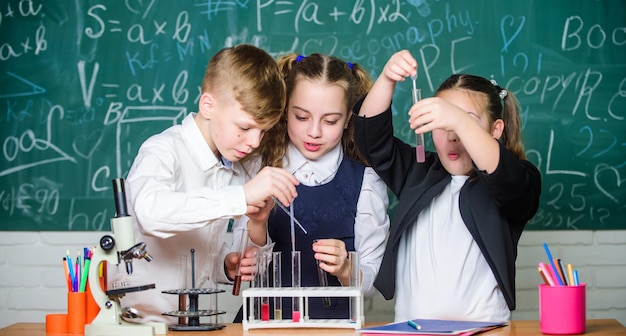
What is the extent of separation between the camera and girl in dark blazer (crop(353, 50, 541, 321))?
73.6 inches

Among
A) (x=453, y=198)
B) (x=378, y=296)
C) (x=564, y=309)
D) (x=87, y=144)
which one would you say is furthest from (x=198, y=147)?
(x=378, y=296)

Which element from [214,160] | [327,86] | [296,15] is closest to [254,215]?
[214,160]

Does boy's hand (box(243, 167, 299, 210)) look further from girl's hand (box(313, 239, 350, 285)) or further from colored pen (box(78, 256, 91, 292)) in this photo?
colored pen (box(78, 256, 91, 292))

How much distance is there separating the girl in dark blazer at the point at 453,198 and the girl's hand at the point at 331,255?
7.6 inches

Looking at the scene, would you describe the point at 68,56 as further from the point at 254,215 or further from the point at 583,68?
the point at 583,68

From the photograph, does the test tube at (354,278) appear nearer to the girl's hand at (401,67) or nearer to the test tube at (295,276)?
the test tube at (295,276)

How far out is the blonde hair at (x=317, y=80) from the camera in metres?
2.33

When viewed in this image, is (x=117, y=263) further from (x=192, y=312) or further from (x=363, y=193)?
(x=363, y=193)

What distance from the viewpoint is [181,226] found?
1.78 m

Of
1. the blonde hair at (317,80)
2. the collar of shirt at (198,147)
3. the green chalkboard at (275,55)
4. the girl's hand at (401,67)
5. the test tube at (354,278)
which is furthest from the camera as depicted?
the green chalkboard at (275,55)

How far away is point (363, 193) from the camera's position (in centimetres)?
235

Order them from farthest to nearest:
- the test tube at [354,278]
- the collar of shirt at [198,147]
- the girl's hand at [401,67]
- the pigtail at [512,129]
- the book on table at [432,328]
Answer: the pigtail at [512,129], the collar of shirt at [198,147], the girl's hand at [401,67], the test tube at [354,278], the book on table at [432,328]

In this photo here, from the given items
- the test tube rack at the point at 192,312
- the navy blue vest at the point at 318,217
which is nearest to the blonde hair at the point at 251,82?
the navy blue vest at the point at 318,217

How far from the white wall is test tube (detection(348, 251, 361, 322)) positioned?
4.80ft
